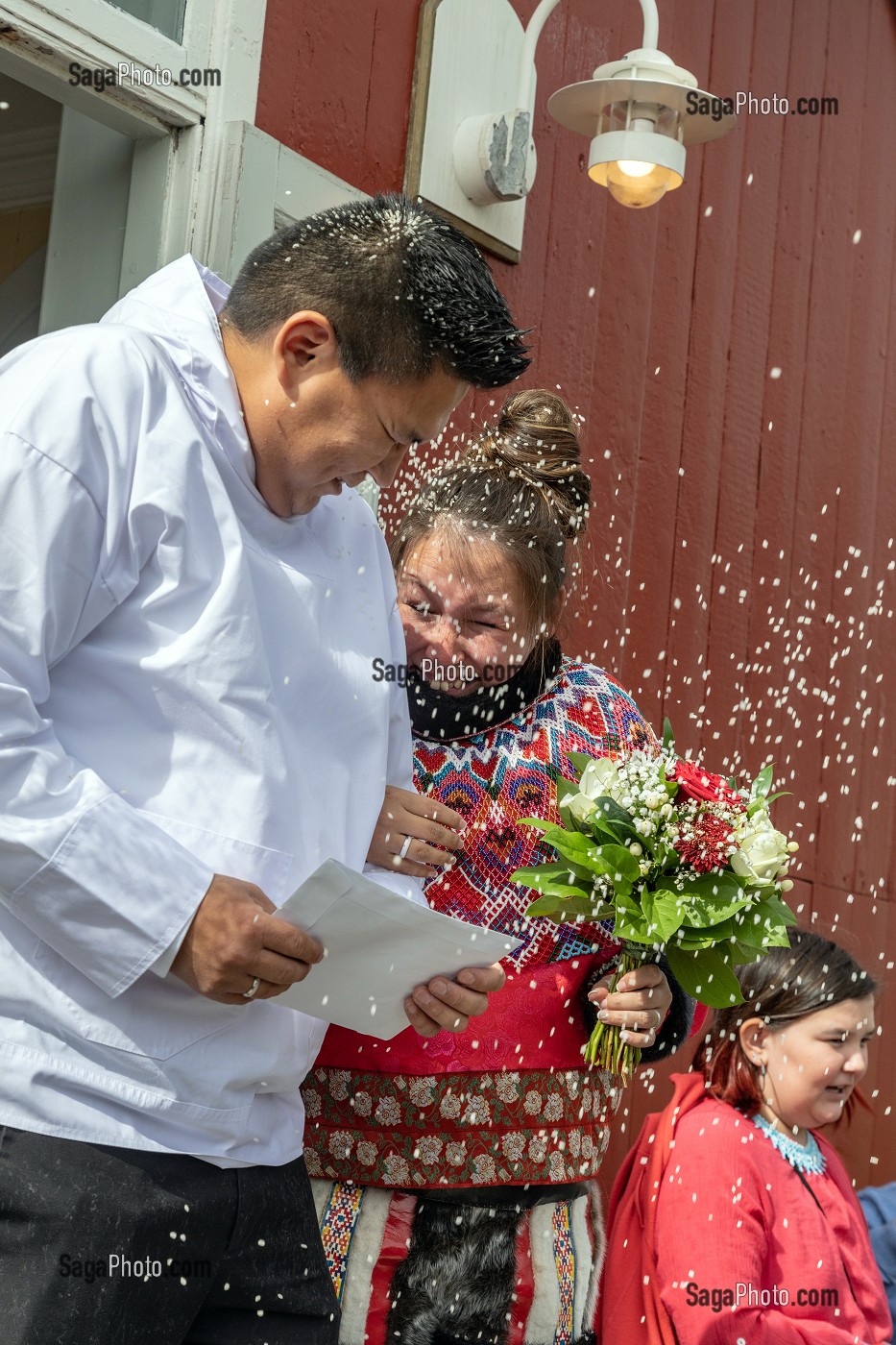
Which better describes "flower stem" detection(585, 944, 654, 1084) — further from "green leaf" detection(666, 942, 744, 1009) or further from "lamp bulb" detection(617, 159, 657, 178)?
"lamp bulb" detection(617, 159, 657, 178)

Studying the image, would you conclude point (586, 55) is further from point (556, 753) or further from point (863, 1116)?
point (863, 1116)

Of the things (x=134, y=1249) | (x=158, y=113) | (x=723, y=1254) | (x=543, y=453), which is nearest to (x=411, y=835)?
(x=134, y=1249)

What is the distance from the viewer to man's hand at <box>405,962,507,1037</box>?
2.00 metres

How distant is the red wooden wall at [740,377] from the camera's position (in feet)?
13.5

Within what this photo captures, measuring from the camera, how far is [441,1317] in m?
2.37

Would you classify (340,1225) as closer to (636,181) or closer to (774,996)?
(774,996)

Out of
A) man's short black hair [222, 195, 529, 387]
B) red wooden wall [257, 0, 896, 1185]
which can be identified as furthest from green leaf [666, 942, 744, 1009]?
red wooden wall [257, 0, 896, 1185]

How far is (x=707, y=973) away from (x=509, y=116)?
2.20 metres

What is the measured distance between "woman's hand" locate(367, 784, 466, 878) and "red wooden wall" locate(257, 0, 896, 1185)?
1701mm

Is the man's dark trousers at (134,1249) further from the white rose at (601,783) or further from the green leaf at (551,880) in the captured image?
the white rose at (601,783)

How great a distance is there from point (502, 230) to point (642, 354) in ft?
3.03

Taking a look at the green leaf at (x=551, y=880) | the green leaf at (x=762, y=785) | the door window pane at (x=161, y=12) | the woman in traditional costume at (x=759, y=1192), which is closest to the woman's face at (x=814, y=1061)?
the woman in traditional costume at (x=759, y=1192)

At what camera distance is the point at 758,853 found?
7.87ft

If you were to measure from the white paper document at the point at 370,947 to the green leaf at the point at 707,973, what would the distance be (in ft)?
1.86
